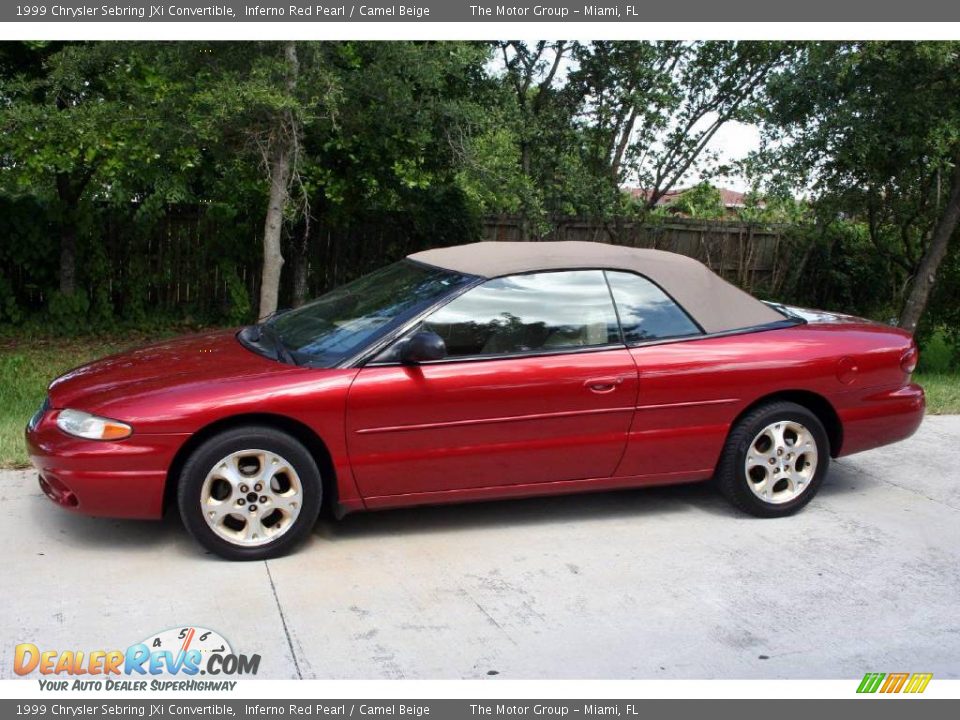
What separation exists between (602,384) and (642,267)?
2.72ft

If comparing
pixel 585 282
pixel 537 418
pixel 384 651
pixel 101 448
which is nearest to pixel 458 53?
pixel 585 282

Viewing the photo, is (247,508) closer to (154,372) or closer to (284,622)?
(284,622)

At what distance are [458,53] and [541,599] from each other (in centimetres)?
523

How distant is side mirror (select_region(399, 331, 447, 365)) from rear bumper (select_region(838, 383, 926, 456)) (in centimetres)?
243

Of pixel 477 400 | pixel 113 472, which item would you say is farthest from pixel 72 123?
pixel 477 400

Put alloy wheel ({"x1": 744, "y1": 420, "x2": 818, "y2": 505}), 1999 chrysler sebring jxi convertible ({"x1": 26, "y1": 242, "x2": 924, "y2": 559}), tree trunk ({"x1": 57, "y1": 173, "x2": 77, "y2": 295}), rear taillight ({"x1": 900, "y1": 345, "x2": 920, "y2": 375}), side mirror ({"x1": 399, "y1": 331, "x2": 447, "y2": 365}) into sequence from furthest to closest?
tree trunk ({"x1": 57, "y1": 173, "x2": 77, "y2": 295}) < rear taillight ({"x1": 900, "y1": 345, "x2": 920, "y2": 375}) < alloy wheel ({"x1": 744, "y1": 420, "x2": 818, "y2": 505}) < side mirror ({"x1": 399, "y1": 331, "x2": 447, "y2": 365}) < 1999 chrysler sebring jxi convertible ({"x1": 26, "y1": 242, "x2": 924, "y2": 559})

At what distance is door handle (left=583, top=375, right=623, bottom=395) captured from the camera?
5223 millimetres

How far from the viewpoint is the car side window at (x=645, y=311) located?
18.0 feet

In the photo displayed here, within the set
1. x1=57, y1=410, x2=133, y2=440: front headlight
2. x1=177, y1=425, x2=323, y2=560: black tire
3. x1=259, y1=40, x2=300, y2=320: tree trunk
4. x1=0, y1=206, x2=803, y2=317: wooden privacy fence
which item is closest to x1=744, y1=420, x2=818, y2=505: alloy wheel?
x1=177, y1=425, x2=323, y2=560: black tire

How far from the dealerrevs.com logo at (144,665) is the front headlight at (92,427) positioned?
1.04 meters

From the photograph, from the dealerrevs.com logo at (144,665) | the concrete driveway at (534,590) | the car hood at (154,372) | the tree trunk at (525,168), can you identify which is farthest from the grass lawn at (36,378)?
the tree trunk at (525,168)

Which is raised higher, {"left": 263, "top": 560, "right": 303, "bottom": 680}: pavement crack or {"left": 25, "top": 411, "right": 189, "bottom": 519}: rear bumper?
{"left": 25, "top": 411, "right": 189, "bottom": 519}: rear bumper

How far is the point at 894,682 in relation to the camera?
3906 mm

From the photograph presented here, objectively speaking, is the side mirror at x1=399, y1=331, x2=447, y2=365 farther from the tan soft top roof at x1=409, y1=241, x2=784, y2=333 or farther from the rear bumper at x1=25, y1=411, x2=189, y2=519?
the rear bumper at x1=25, y1=411, x2=189, y2=519
